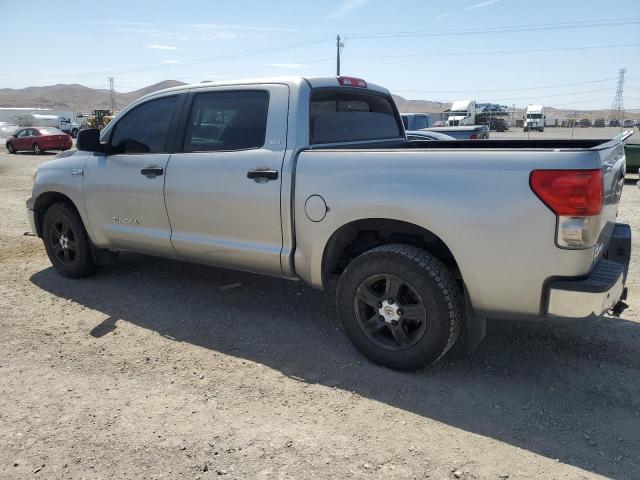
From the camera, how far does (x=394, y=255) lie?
323 centimetres

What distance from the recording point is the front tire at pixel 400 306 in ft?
10.3

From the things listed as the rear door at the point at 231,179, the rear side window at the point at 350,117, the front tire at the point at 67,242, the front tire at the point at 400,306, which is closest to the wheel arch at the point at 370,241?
the front tire at the point at 400,306

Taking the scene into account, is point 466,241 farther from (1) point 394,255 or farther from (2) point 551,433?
(2) point 551,433

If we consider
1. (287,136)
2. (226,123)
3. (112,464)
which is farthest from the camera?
(226,123)

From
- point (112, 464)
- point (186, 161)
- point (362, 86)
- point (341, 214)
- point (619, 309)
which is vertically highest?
point (362, 86)

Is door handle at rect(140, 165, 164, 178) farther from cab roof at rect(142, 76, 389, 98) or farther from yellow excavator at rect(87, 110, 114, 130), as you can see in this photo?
yellow excavator at rect(87, 110, 114, 130)

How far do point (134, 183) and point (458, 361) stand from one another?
3.04m

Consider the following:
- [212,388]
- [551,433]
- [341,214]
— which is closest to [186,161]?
[341,214]

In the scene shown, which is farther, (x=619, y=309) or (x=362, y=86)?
(x=362, y=86)

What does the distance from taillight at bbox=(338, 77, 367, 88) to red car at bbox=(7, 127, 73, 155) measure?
2767 cm

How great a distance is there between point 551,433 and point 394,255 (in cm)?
130

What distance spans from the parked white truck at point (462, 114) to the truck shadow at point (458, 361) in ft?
168

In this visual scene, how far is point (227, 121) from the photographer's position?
4.08 metres

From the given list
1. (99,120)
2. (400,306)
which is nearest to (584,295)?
(400,306)
